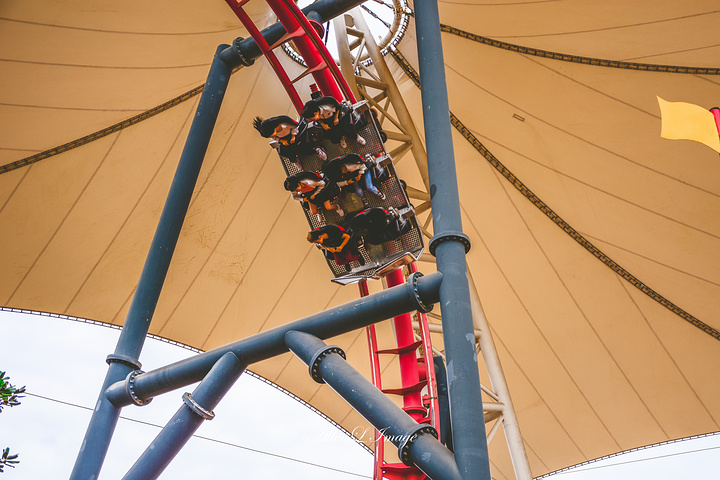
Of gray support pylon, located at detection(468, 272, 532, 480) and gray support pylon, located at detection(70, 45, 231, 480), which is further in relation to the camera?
gray support pylon, located at detection(468, 272, 532, 480)

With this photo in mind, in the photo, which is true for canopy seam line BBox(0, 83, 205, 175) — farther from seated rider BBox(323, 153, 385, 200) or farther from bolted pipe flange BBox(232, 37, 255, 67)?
seated rider BBox(323, 153, 385, 200)

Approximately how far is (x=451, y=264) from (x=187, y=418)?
192 cm

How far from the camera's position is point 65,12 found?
6.66 m

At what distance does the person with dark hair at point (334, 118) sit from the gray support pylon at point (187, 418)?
1.80 m

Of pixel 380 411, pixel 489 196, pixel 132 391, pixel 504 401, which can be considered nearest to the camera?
pixel 380 411

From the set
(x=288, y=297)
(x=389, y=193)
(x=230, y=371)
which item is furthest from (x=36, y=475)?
(x=389, y=193)

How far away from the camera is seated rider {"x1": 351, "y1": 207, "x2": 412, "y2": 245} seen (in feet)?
14.6

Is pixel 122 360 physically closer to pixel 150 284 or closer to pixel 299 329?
pixel 150 284

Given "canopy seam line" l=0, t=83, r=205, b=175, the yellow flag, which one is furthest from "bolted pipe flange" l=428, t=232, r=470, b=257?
"canopy seam line" l=0, t=83, r=205, b=175

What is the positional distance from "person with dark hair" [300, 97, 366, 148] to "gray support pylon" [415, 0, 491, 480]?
577 millimetres

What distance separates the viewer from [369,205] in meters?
4.62

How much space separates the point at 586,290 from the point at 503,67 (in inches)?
138

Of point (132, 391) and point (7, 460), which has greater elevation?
point (132, 391)

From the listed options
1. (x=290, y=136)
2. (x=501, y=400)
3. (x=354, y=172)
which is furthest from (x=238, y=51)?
(x=501, y=400)
